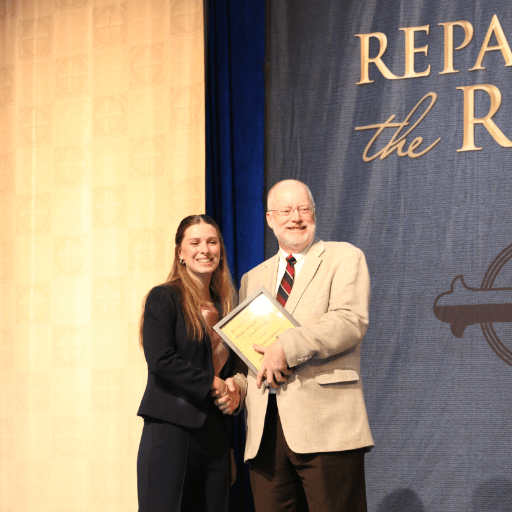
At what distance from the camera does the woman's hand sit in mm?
2354

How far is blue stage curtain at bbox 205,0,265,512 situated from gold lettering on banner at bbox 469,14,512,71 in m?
1.15

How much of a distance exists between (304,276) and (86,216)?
7.44 ft

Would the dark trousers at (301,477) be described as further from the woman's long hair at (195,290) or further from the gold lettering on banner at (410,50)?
the gold lettering on banner at (410,50)

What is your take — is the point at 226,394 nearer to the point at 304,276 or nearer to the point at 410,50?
the point at 304,276

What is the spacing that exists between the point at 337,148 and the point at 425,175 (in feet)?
1.61

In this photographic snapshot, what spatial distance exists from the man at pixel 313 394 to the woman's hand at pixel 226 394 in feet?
0.42

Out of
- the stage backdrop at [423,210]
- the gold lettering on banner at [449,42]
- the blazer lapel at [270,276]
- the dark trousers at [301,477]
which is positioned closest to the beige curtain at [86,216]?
the stage backdrop at [423,210]

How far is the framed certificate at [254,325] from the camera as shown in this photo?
2195 millimetres

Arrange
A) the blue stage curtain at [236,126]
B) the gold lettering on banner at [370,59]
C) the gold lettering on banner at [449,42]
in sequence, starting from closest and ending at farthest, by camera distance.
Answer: the gold lettering on banner at [449,42] < the gold lettering on banner at [370,59] < the blue stage curtain at [236,126]

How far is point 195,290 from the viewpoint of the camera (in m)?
2.52

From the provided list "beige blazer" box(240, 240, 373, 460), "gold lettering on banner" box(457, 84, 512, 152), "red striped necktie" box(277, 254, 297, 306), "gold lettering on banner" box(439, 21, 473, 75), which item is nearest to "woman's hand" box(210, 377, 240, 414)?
"beige blazer" box(240, 240, 373, 460)

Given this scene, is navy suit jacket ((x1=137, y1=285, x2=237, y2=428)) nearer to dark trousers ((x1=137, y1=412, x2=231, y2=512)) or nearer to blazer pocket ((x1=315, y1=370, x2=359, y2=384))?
dark trousers ((x1=137, y1=412, x2=231, y2=512))

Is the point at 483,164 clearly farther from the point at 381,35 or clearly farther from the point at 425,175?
the point at 381,35

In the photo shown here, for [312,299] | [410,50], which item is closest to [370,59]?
[410,50]
